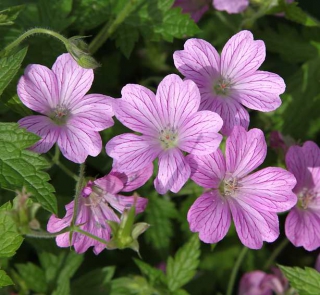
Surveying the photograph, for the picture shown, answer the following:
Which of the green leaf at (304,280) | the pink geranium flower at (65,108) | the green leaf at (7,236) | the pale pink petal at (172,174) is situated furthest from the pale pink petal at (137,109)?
the green leaf at (304,280)

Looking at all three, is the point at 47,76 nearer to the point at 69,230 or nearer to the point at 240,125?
the point at 69,230

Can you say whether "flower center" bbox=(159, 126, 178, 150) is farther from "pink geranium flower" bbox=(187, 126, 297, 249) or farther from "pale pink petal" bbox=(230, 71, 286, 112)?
"pale pink petal" bbox=(230, 71, 286, 112)

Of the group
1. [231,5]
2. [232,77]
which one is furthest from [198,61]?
[231,5]

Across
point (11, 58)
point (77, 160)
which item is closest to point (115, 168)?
point (77, 160)

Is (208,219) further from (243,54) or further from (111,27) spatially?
(111,27)

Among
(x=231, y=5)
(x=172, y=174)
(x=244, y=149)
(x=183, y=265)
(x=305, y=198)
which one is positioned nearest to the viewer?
(x=172, y=174)

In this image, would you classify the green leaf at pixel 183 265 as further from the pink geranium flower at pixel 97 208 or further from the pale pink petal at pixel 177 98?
the pale pink petal at pixel 177 98
